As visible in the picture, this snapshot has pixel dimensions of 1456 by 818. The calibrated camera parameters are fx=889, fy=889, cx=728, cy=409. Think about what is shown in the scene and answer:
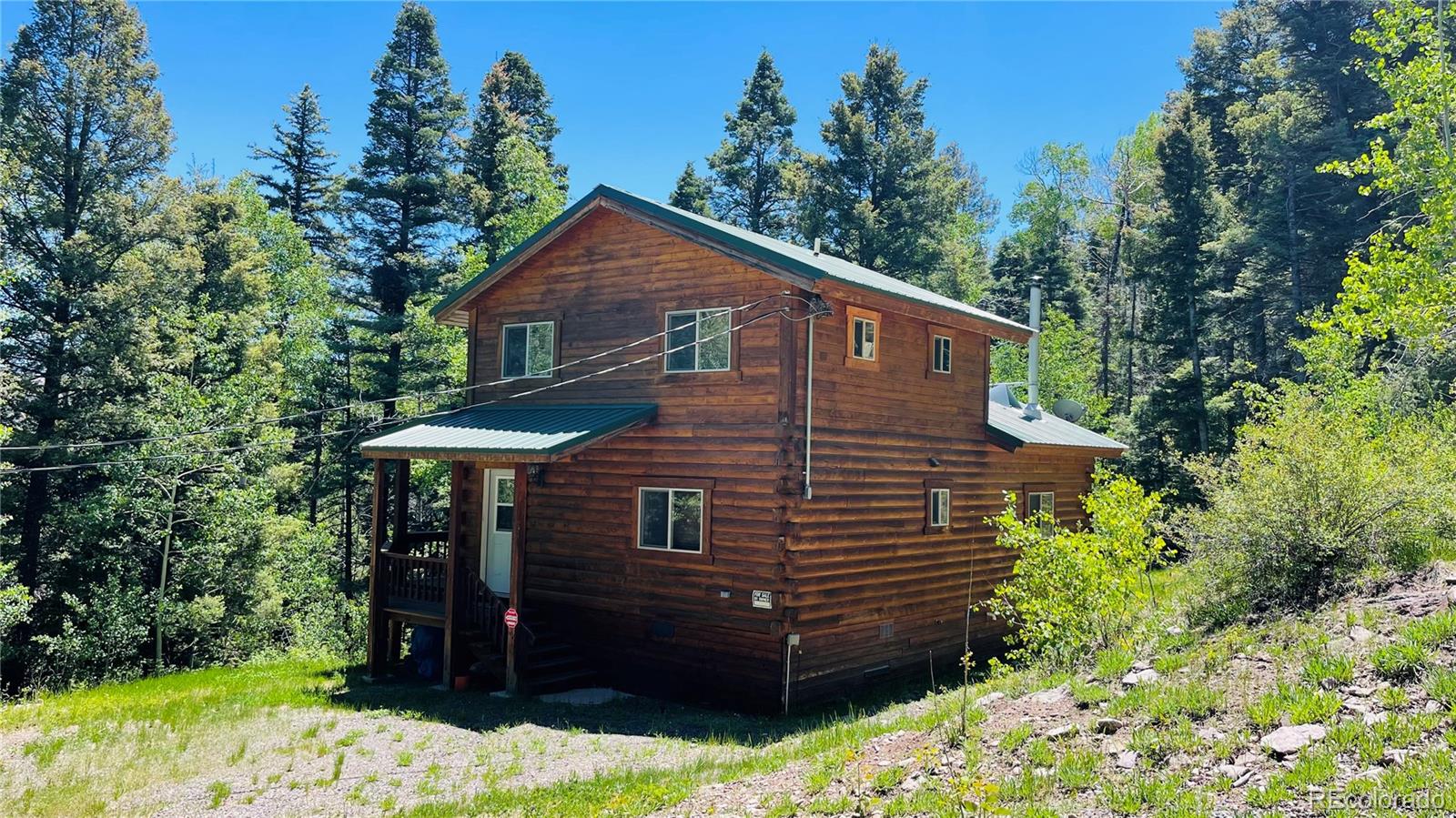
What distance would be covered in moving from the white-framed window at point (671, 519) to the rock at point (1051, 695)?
5822 mm

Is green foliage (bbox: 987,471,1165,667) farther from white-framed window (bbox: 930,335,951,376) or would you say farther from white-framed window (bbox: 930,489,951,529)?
white-framed window (bbox: 930,335,951,376)

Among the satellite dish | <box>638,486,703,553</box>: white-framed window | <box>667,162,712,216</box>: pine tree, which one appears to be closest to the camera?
<box>638,486,703,553</box>: white-framed window

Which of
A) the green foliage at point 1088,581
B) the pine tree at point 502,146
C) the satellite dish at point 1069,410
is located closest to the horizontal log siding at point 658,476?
the green foliage at point 1088,581

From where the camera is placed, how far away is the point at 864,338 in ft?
46.1

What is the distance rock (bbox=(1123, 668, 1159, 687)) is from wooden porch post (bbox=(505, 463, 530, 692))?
7.98m

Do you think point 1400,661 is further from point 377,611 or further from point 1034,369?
point 1034,369

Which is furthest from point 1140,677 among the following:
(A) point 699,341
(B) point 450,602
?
(B) point 450,602

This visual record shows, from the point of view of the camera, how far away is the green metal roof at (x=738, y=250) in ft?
41.1

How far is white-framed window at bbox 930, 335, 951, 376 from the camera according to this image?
51.1ft

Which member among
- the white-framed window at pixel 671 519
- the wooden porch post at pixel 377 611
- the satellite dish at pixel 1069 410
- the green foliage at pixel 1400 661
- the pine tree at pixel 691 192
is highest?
the pine tree at pixel 691 192

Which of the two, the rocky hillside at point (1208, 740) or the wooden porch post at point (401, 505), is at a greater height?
the wooden porch post at point (401, 505)

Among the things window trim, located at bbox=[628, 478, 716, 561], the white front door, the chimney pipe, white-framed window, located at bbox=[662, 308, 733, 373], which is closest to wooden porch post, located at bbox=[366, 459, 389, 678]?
the white front door

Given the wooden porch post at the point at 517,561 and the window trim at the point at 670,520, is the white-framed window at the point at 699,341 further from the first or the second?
the wooden porch post at the point at 517,561

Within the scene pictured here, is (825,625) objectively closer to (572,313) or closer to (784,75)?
(572,313)
